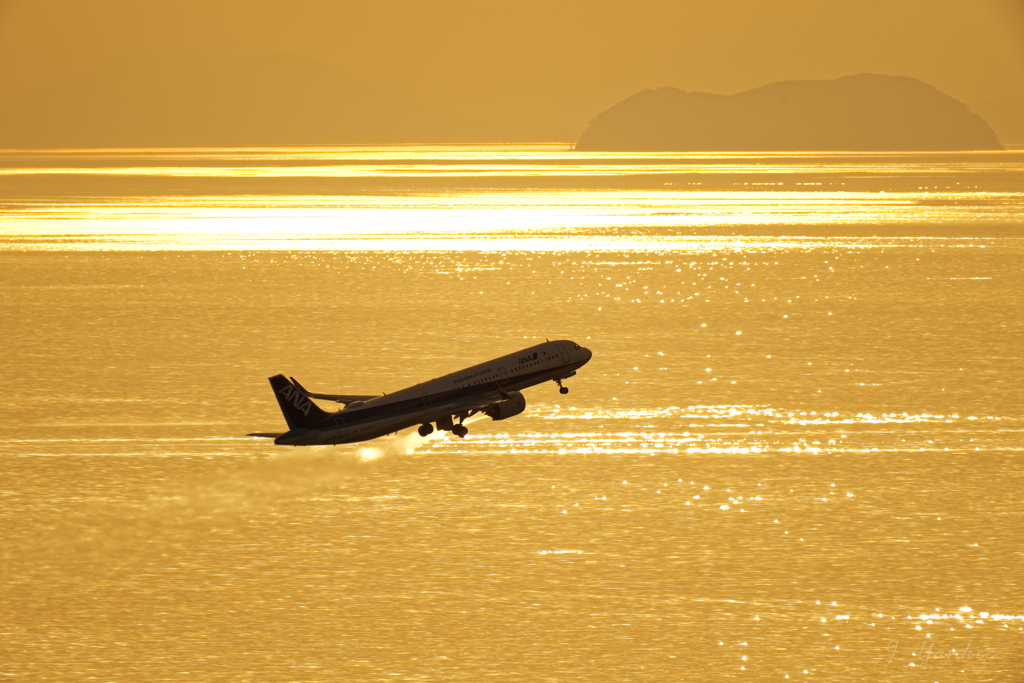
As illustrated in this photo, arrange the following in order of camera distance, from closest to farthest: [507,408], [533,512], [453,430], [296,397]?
[533,512], [296,397], [453,430], [507,408]

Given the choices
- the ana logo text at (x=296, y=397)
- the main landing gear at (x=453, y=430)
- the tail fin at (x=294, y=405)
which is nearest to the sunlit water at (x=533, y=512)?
the main landing gear at (x=453, y=430)

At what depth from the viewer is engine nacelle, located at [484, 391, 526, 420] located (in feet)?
266

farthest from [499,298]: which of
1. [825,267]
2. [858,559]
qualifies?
[858,559]

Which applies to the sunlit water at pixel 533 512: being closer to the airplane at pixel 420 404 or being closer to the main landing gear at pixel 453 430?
the main landing gear at pixel 453 430

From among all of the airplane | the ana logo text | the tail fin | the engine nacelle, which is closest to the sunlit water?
the engine nacelle

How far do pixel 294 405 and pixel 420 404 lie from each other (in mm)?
7925

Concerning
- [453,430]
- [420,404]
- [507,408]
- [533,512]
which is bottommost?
[533,512]

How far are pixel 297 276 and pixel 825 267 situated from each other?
7474 cm

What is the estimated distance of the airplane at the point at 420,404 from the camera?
7288cm

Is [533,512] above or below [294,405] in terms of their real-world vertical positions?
below

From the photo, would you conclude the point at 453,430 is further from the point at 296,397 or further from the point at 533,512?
the point at 533,512

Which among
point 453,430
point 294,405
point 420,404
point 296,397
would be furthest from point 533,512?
point 453,430

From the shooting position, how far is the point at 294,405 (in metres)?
72.6

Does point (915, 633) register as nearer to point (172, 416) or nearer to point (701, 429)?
point (701, 429)
